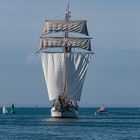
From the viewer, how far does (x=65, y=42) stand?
549 feet

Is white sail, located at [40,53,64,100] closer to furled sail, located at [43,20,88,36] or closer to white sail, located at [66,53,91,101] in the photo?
white sail, located at [66,53,91,101]

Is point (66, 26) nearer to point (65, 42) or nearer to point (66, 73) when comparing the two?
point (65, 42)

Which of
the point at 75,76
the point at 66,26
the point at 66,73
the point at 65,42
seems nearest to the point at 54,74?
the point at 66,73

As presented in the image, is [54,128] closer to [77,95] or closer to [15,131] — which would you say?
[15,131]

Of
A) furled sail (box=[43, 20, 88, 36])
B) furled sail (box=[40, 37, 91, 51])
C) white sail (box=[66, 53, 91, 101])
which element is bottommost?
white sail (box=[66, 53, 91, 101])

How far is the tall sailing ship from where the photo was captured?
523ft

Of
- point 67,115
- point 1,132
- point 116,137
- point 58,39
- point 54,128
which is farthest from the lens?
point 58,39

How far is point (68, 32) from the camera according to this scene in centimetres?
16962

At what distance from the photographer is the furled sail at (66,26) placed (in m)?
169

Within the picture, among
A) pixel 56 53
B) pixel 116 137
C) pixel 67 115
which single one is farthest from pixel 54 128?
pixel 56 53

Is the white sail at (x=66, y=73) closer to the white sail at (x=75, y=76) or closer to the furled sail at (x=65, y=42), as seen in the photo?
the white sail at (x=75, y=76)

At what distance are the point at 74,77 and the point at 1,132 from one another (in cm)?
4871

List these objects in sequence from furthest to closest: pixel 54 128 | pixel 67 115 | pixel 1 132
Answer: pixel 67 115, pixel 54 128, pixel 1 132

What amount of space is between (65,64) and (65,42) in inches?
253
